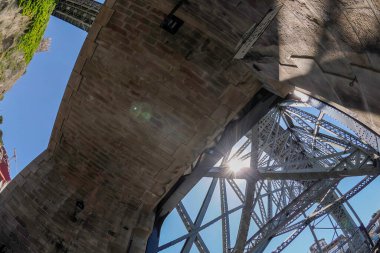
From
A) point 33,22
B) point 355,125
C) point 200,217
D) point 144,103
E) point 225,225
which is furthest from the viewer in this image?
point 33,22

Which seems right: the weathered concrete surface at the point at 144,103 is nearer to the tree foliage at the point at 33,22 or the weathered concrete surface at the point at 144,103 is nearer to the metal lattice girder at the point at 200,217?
the metal lattice girder at the point at 200,217

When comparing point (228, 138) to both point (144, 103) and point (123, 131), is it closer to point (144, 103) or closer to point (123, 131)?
point (144, 103)

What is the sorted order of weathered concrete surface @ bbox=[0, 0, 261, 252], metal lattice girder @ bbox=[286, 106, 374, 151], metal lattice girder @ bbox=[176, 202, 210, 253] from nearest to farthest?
1. weathered concrete surface @ bbox=[0, 0, 261, 252]
2. metal lattice girder @ bbox=[176, 202, 210, 253]
3. metal lattice girder @ bbox=[286, 106, 374, 151]

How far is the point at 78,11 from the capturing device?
808 inches

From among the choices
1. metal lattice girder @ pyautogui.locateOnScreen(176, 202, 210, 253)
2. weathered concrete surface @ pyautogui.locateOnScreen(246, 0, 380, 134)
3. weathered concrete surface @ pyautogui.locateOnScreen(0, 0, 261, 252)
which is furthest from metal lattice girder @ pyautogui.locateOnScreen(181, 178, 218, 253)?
weathered concrete surface @ pyautogui.locateOnScreen(246, 0, 380, 134)

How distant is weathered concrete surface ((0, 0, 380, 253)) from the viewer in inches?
83.7

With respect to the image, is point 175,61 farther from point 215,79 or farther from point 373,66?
point 373,66

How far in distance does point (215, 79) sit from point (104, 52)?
1.71 metres

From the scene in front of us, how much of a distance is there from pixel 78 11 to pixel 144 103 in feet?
63.9

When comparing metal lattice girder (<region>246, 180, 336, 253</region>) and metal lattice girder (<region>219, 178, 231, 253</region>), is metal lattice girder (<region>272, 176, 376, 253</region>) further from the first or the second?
metal lattice girder (<region>219, 178, 231, 253</region>)

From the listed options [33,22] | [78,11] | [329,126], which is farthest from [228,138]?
[78,11]

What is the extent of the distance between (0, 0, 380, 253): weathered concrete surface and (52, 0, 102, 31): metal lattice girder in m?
17.1

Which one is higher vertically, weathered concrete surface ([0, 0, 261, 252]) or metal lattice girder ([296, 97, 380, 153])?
weathered concrete surface ([0, 0, 261, 252])

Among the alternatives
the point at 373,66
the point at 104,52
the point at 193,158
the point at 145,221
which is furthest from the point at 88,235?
the point at 373,66
